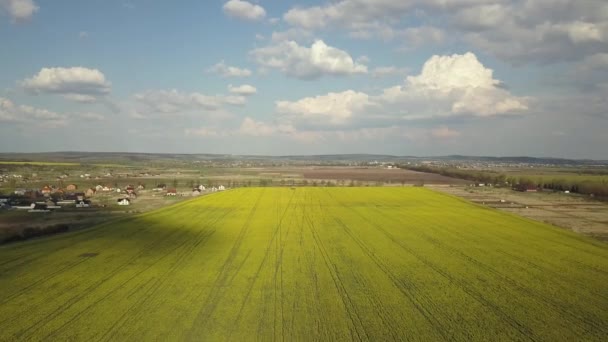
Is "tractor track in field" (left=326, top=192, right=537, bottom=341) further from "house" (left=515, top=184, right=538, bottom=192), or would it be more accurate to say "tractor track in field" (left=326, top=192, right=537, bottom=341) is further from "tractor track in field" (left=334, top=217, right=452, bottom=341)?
"house" (left=515, top=184, right=538, bottom=192)

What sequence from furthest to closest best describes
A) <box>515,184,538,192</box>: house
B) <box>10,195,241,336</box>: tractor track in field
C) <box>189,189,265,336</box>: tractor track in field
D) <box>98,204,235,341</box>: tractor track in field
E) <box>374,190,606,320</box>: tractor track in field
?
<box>515,184,538,192</box>: house
<box>374,190,606,320</box>: tractor track in field
<box>189,189,265,336</box>: tractor track in field
<box>10,195,241,336</box>: tractor track in field
<box>98,204,235,341</box>: tractor track in field

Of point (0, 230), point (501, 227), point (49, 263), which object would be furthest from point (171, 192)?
point (501, 227)

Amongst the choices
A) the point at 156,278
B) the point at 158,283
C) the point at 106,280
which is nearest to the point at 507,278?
the point at 158,283

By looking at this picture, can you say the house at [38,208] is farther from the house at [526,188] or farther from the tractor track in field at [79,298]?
the house at [526,188]

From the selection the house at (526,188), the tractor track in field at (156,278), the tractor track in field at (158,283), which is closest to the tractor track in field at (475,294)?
the tractor track in field at (158,283)

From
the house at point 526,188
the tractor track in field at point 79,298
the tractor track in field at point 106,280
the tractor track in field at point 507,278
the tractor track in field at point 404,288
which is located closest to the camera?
the tractor track in field at point 404,288

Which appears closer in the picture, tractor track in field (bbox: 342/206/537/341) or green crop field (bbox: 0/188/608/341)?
tractor track in field (bbox: 342/206/537/341)

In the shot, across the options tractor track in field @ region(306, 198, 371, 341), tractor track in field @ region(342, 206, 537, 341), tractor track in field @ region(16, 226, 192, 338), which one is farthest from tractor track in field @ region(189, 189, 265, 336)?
tractor track in field @ region(342, 206, 537, 341)

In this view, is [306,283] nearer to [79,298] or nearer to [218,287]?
[218,287]

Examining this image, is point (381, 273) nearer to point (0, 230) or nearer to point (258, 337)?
point (258, 337)
